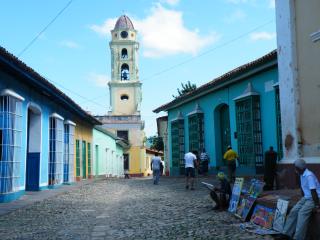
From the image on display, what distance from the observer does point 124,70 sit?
46656mm

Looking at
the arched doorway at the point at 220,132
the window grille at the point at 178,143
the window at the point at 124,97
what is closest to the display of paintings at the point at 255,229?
the arched doorway at the point at 220,132

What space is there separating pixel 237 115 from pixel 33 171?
7.67 meters

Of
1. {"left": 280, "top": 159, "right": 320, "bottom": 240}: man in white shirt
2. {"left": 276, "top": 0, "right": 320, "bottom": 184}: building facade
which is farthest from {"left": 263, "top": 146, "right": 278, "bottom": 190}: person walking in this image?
{"left": 280, "top": 159, "right": 320, "bottom": 240}: man in white shirt

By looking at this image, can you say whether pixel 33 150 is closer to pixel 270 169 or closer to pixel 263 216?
pixel 270 169

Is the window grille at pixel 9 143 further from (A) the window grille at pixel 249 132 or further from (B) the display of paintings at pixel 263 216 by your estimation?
(A) the window grille at pixel 249 132

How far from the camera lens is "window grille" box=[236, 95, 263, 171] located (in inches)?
641

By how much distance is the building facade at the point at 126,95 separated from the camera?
45.3 metres

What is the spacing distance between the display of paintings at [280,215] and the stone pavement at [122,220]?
435mm

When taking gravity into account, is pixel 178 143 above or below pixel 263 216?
above

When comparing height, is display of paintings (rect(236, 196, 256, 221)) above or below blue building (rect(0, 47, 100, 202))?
below

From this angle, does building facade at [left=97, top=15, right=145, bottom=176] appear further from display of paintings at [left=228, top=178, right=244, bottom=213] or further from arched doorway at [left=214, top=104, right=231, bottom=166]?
display of paintings at [left=228, top=178, right=244, bottom=213]

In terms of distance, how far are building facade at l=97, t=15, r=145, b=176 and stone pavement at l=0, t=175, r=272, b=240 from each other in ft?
110

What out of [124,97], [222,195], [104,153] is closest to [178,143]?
[104,153]

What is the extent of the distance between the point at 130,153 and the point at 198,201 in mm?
38560
